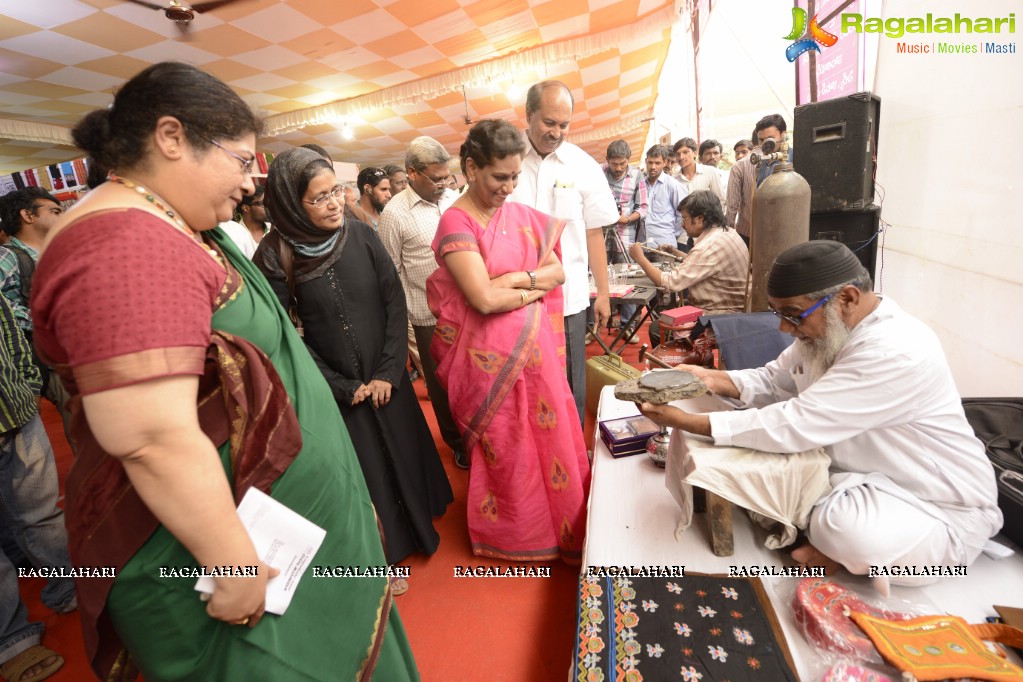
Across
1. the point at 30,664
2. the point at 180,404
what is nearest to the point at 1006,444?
the point at 180,404

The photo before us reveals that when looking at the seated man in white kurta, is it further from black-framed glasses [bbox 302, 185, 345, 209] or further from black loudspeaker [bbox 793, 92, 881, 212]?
black loudspeaker [bbox 793, 92, 881, 212]

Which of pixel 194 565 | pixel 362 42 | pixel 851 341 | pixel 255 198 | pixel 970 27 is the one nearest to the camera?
pixel 194 565

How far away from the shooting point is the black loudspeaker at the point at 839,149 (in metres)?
2.98

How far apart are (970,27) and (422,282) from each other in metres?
3.15

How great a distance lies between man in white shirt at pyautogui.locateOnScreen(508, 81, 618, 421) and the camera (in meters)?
2.15

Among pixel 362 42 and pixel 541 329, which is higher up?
pixel 362 42

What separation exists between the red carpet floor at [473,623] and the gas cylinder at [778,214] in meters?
2.06

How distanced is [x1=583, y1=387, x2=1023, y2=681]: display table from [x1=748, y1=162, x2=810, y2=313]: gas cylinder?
120 cm

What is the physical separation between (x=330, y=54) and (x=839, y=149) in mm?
5589

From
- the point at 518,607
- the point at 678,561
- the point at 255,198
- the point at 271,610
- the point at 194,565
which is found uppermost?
the point at 255,198

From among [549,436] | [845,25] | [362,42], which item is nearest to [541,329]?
[549,436]

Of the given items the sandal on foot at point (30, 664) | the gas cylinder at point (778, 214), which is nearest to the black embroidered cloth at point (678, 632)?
the gas cylinder at point (778, 214)

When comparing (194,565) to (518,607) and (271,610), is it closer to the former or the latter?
(271,610)

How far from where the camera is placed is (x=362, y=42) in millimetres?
5555
